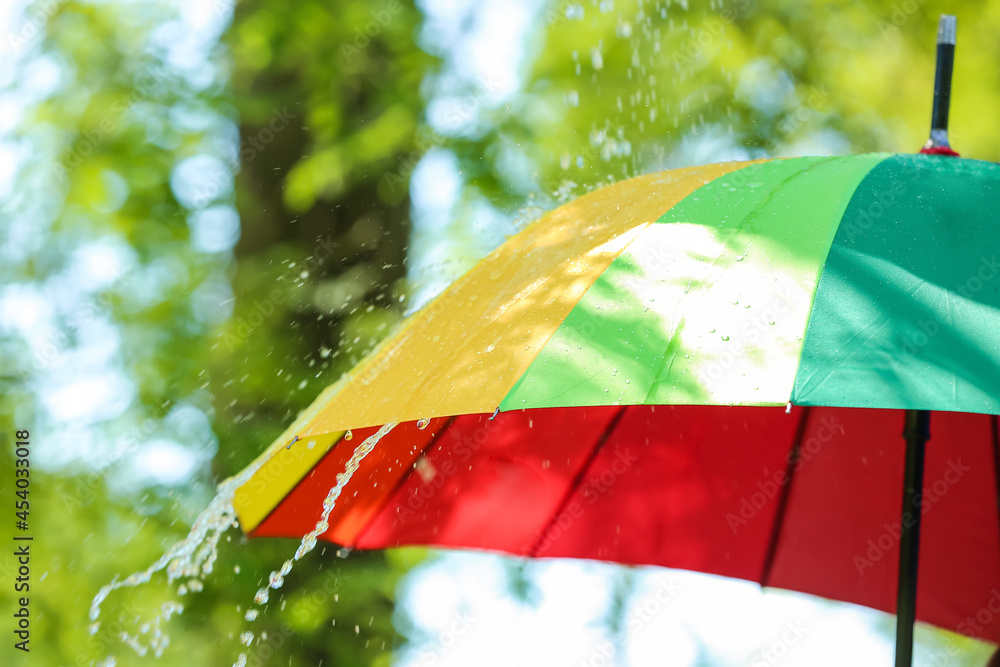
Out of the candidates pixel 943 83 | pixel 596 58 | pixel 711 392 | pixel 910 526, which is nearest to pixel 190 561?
pixel 910 526

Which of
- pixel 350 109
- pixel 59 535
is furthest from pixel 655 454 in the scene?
pixel 59 535

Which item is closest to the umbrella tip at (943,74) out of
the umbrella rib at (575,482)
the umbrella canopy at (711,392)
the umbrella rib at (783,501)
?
the umbrella canopy at (711,392)

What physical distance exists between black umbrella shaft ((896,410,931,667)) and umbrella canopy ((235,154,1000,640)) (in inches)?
23.6

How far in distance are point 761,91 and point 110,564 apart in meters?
5.72

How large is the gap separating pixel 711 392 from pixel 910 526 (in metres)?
1.37

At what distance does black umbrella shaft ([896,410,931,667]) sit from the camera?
225cm

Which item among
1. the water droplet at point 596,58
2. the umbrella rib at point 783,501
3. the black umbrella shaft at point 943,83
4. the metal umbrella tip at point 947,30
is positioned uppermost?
the metal umbrella tip at point 947,30

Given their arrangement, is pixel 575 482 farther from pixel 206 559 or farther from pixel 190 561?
pixel 206 559

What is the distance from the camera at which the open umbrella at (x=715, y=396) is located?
1294mm

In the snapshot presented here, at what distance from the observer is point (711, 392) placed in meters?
1.23

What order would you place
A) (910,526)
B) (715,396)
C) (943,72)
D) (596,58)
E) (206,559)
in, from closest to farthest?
(715,396)
(943,72)
(910,526)
(206,559)
(596,58)

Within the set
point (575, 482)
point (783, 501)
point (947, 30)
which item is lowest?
point (783, 501)

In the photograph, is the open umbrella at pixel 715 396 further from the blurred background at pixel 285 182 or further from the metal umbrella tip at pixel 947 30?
the blurred background at pixel 285 182

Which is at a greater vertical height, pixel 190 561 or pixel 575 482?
pixel 575 482
